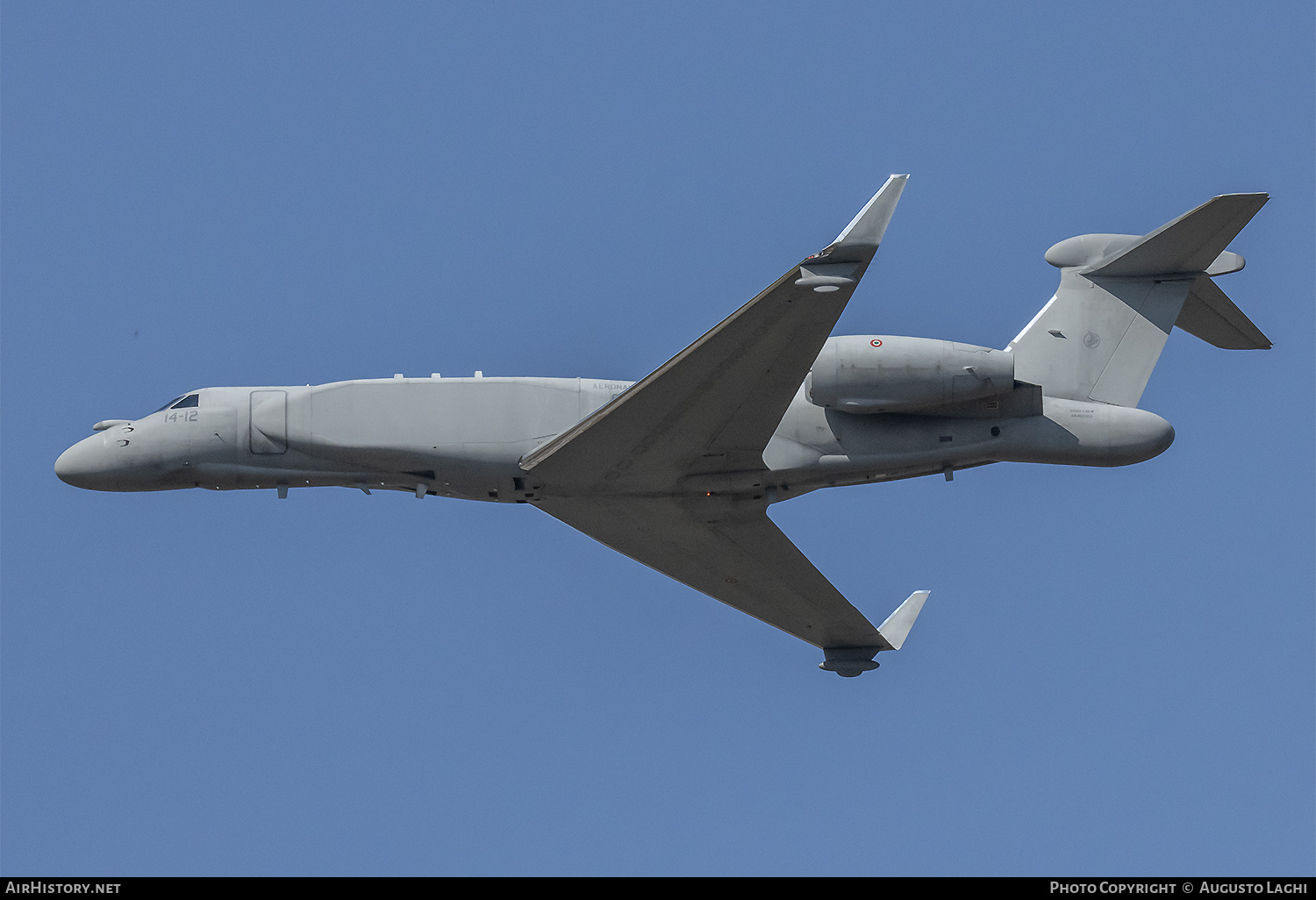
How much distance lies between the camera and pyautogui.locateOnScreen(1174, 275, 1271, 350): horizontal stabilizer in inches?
1190

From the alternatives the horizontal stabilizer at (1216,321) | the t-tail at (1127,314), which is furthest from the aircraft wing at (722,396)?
the horizontal stabilizer at (1216,321)

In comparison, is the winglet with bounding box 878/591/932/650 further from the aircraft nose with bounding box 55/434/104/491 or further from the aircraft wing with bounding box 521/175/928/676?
the aircraft nose with bounding box 55/434/104/491

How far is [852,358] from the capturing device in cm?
2766

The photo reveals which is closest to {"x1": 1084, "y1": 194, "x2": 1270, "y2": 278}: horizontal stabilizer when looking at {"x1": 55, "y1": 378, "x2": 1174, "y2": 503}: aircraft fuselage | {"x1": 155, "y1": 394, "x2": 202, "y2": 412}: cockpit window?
{"x1": 55, "y1": 378, "x2": 1174, "y2": 503}: aircraft fuselage

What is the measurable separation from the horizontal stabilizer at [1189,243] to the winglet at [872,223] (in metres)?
7.11

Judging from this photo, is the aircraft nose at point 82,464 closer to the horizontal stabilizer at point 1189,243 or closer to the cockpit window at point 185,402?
the cockpit window at point 185,402

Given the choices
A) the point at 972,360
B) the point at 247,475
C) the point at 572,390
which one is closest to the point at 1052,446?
the point at 972,360

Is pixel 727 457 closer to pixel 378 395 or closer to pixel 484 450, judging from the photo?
pixel 484 450

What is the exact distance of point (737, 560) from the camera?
31.1m

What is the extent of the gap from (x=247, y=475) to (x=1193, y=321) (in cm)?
1764

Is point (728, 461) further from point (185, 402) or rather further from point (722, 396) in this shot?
point (185, 402)

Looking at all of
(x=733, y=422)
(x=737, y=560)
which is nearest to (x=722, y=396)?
(x=733, y=422)

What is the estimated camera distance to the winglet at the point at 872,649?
106ft

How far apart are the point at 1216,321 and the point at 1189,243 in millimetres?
1808
